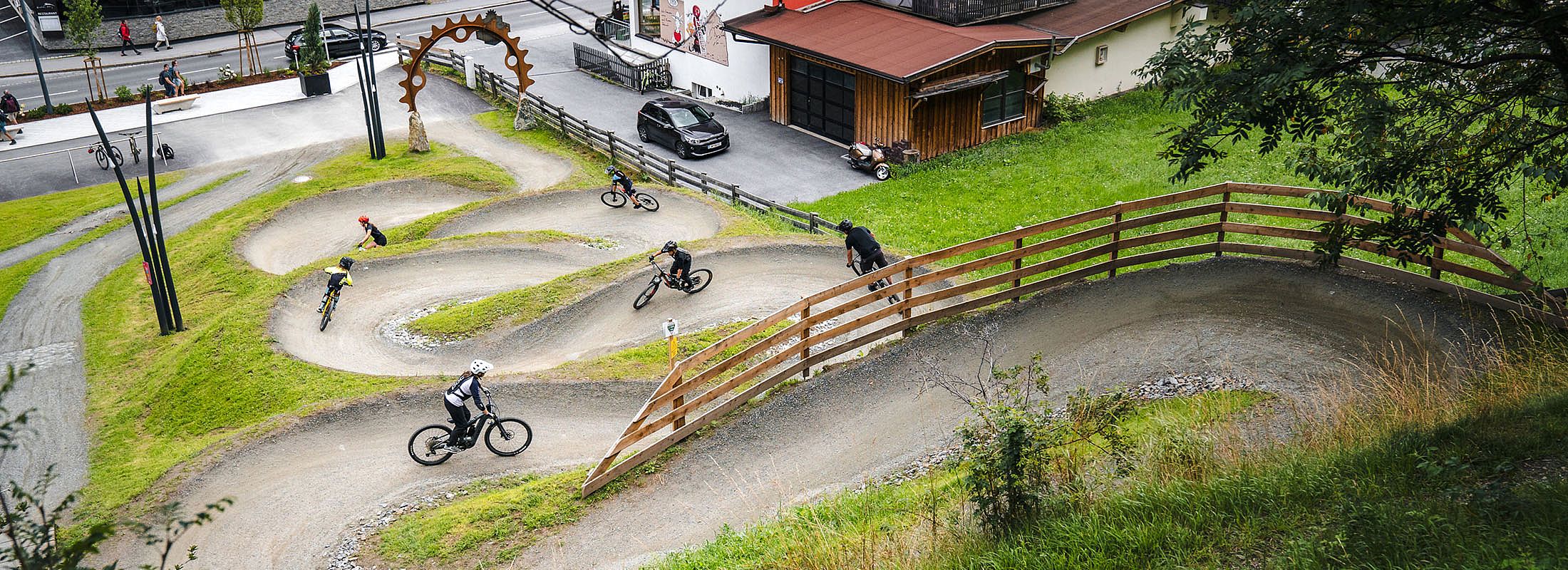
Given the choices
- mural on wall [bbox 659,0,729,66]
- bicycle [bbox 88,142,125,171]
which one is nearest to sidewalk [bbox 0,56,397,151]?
bicycle [bbox 88,142,125,171]

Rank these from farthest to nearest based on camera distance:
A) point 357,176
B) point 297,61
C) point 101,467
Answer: point 297,61
point 357,176
point 101,467

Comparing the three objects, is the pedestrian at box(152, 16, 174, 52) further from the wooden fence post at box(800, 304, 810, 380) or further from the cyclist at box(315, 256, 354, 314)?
the wooden fence post at box(800, 304, 810, 380)

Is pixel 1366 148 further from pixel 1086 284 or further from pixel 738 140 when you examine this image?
Result: pixel 738 140

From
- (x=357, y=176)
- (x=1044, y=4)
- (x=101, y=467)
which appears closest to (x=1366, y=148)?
(x=101, y=467)

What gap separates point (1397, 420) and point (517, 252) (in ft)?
60.1

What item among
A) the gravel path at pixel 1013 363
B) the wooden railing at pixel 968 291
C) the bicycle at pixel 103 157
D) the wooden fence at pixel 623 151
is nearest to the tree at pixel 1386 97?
the wooden railing at pixel 968 291

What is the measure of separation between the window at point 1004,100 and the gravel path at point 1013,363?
1422 cm

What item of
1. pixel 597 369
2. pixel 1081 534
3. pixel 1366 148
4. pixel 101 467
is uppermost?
pixel 1366 148

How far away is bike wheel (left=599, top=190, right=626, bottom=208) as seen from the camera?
26.9 m

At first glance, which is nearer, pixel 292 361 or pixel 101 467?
pixel 101 467

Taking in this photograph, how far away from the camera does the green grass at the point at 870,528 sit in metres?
9.42

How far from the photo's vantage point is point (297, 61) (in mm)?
40969

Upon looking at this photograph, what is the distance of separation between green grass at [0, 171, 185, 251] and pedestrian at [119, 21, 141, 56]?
52.8 feet

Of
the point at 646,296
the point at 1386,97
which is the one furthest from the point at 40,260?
the point at 1386,97
